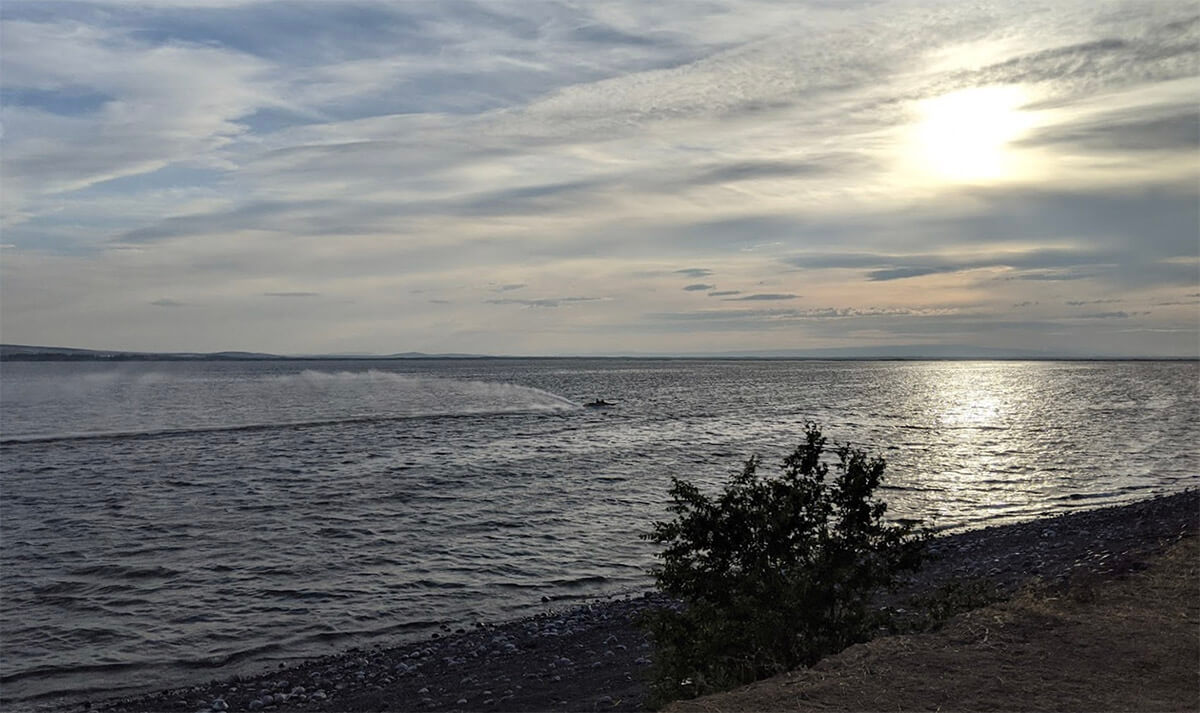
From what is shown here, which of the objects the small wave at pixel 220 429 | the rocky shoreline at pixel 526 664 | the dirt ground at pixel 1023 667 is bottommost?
the small wave at pixel 220 429

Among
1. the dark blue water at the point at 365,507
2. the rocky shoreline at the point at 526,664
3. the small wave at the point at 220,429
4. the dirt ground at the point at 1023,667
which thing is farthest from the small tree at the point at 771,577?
the small wave at the point at 220,429

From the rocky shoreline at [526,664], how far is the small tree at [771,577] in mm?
1037

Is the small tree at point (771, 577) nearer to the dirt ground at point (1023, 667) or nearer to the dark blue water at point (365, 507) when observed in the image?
the dirt ground at point (1023, 667)

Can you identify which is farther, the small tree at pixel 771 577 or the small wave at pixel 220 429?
the small wave at pixel 220 429

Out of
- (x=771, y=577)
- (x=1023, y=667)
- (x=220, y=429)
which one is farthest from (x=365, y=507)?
(x=220, y=429)

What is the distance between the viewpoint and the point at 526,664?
13938 millimetres

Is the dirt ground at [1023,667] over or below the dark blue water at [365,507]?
over

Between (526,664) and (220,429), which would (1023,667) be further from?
(220,429)

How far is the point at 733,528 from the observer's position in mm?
11156

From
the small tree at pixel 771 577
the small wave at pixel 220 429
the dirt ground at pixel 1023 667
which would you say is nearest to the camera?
the dirt ground at pixel 1023 667

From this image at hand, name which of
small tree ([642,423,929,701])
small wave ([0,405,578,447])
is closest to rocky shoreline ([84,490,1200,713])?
small tree ([642,423,929,701])

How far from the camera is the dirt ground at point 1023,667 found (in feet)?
25.6

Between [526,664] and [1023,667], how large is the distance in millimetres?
7962

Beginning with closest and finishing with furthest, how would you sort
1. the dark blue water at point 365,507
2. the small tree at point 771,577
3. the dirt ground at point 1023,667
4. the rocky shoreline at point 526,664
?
the dirt ground at point 1023,667 < the small tree at point 771,577 < the rocky shoreline at point 526,664 < the dark blue water at point 365,507
